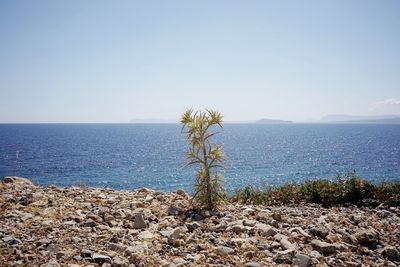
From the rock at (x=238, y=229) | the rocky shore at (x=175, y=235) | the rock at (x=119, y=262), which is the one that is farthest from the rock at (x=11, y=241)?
the rock at (x=238, y=229)

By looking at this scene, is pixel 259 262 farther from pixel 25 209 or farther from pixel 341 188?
pixel 341 188

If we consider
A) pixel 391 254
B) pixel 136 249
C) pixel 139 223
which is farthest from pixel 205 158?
pixel 391 254

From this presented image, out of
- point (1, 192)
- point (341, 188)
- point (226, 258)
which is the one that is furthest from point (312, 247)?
point (1, 192)

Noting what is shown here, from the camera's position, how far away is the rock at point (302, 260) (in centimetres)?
659

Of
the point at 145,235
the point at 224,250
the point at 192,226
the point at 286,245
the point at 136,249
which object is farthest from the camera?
the point at 192,226

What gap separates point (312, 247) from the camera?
7.65m

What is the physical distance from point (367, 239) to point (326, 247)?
5.48ft

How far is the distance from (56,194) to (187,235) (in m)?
6.38

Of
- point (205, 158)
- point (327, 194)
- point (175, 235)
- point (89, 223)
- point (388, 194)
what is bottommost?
point (388, 194)

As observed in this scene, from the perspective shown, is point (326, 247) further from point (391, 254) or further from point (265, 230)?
point (391, 254)

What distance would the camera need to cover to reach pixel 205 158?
428 inches

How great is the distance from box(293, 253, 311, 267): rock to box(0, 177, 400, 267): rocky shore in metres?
0.02

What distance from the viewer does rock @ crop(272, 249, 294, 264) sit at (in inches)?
Result: 267

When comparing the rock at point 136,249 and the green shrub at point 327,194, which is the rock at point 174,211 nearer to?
the rock at point 136,249
